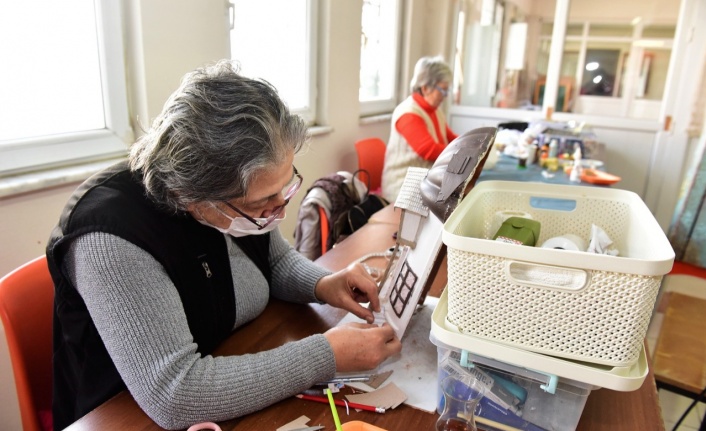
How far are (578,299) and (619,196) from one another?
0.44 metres

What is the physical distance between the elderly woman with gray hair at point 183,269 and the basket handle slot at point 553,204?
0.43 m

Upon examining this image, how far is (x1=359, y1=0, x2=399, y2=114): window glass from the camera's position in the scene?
12.2ft

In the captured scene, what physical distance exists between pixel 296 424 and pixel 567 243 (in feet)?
1.97

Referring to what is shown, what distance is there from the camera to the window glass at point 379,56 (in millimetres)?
3705

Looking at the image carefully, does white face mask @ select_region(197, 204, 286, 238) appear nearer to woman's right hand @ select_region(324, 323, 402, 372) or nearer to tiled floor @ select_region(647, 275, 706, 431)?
woman's right hand @ select_region(324, 323, 402, 372)

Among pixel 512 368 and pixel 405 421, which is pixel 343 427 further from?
pixel 512 368

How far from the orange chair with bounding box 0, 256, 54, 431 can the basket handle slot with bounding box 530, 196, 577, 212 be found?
107 centimetres

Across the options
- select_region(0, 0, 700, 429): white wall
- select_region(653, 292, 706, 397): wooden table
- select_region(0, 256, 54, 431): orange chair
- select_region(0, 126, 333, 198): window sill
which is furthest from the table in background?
select_region(0, 256, 54, 431): orange chair

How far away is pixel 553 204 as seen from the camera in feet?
3.45

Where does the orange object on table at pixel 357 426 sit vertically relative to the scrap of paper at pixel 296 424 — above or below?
above

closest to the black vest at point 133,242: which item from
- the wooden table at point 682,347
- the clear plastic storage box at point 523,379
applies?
the clear plastic storage box at point 523,379

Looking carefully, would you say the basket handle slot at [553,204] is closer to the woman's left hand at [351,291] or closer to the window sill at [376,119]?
the woman's left hand at [351,291]

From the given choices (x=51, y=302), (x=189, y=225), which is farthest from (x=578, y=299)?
(x=51, y=302)

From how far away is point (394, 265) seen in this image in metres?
1.08
